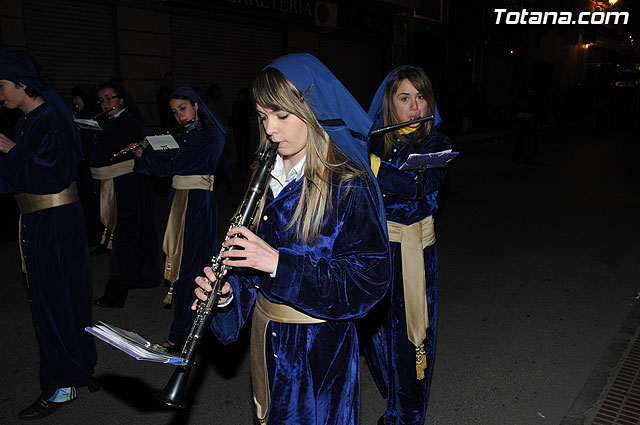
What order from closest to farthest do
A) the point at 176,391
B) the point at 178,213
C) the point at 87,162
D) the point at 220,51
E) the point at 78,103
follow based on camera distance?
the point at 176,391 < the point at 178,213 < the point at 87,162 < the point at 78,103 < the point at 220,51

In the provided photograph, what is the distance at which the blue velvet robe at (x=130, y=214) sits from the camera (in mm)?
5629

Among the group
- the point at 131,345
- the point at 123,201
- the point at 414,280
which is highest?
the point at 131,345

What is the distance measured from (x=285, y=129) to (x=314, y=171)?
19cm

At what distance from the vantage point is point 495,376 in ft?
13.8

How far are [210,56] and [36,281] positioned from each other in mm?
11890

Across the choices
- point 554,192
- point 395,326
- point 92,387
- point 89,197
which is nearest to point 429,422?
point 395,326

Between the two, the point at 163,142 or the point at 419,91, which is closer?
the point at 419,91

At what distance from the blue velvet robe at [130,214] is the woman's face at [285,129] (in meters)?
4.10

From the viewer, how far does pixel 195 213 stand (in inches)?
182

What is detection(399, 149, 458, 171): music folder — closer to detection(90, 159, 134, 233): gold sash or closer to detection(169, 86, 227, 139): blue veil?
detection(169, 86, 227, 139): blue veil

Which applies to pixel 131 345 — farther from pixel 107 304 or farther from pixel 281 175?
pixel 107 304

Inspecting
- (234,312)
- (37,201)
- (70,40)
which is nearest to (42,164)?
(37,201)

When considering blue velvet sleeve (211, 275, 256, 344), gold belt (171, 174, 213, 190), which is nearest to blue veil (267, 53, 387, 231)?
blue velvet sleeve (211, 275, 256, 344)

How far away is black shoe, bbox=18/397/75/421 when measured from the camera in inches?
140
